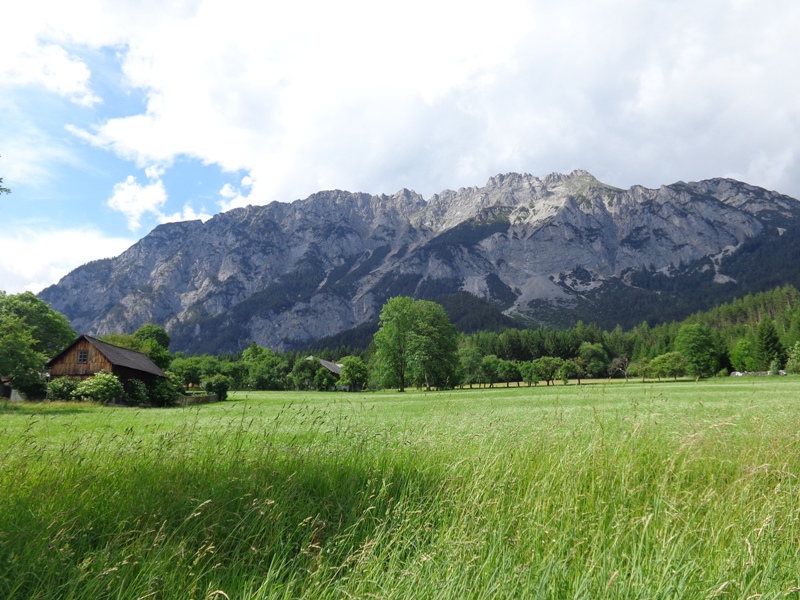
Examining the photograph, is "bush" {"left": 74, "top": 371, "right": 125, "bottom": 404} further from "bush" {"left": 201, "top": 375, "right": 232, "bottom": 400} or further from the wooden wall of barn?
"bush" {"left": 201, "top": 375, "right": 232, "bottom": 400}

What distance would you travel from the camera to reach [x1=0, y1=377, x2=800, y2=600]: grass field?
11.9 feet

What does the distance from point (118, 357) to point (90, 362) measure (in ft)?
9.68

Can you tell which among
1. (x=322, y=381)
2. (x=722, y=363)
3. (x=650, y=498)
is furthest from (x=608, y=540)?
(x=722, y=363)

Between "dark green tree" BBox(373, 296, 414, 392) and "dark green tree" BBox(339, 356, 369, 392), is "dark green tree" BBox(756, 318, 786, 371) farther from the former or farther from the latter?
"dark green tree" BBox(339, 356, 369, 392)

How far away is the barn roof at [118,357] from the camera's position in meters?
50.9

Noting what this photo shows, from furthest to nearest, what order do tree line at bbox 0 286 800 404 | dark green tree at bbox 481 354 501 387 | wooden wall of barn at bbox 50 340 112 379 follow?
dark green tree at bbox 481 354 501 387, tree line at bbox 0 286 800 404, wooden wall of barn at bbox 50 340 112 379

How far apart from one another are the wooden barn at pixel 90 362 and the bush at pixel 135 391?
112 cm

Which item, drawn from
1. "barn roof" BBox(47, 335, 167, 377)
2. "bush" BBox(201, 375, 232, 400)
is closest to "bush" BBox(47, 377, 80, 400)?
"barn roof" BBox(47, 335, 167, 377)

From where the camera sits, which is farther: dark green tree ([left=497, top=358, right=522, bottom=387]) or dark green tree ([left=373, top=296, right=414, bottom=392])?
dark green tree ([left=497, top=358, right=522, bottom=387])

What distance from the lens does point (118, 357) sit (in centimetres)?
5250

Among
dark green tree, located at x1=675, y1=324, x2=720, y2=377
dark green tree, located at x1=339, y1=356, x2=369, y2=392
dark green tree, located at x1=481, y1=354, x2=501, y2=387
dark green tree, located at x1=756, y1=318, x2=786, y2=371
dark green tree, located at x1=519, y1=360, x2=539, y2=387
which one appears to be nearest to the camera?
dark green tree, located at x1=339, y1=356, x2=369, y2=392

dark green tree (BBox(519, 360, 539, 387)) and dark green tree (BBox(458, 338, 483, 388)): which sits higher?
dark green tree (BBox(458, 338, 483, 388))

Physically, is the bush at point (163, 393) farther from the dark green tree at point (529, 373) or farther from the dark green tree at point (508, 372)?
the dark green tree at point (529, 373)

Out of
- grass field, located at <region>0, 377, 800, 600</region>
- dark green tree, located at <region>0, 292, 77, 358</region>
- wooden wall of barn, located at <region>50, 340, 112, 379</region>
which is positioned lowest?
grass field, located at <region>0, 377, 800, 600</region>
